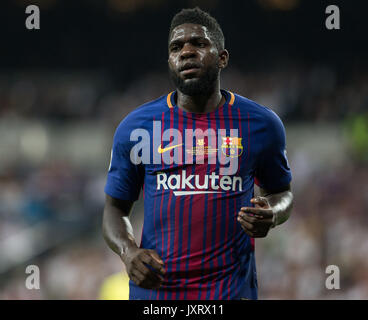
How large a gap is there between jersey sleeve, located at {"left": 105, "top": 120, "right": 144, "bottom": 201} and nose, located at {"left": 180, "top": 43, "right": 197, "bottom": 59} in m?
0.45

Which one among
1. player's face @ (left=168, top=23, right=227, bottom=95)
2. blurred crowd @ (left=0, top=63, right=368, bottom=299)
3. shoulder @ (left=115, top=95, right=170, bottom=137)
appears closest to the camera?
player's face @ (left=168, top=23, right=227, bottom=95)

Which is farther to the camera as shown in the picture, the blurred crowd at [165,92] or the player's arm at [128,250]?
the blurred crowd at [165,92]

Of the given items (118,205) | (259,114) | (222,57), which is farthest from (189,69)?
(118,205)

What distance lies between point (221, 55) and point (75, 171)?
934 cm

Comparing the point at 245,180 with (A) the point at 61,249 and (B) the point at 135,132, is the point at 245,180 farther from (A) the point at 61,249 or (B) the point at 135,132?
(A) the point at 61,249

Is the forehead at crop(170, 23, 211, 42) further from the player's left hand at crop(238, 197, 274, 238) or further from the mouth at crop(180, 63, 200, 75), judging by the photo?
the player's left hand at crop(238, 197, 274, 238)

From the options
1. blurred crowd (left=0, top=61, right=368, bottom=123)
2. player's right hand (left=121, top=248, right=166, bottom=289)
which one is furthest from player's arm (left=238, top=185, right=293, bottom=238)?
blurred crowd (left=0, top=61, right=368, bottom=123)

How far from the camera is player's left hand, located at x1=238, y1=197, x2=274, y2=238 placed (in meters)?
2.80

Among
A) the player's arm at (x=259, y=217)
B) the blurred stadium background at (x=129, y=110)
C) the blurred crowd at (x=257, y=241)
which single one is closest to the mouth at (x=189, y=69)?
the player's arm at (x=259, y=217)

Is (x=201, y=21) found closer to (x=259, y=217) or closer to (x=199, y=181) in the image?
(x=199, y=181)

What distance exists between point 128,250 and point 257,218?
624 mm

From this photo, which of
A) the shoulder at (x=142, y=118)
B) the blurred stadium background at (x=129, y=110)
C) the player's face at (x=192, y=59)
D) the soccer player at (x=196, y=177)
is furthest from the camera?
the blurred stadium background at (x=129, y=110)

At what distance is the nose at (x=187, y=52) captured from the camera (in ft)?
10.2
